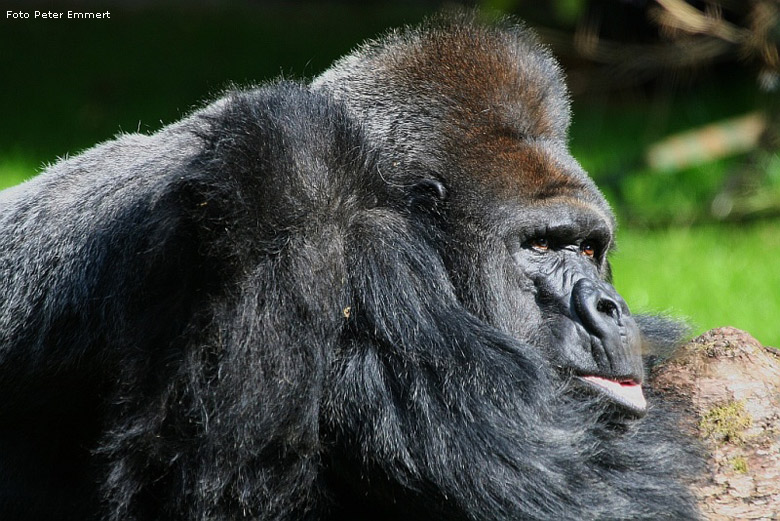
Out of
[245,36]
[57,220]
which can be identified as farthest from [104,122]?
[57,220]

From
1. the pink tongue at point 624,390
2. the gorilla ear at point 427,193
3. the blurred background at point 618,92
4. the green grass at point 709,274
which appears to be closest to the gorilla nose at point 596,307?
the pink tongue at point 624,390

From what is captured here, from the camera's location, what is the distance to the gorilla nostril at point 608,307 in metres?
4.25

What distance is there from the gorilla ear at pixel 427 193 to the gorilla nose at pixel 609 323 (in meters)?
0.68

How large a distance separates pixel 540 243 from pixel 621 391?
2.32 ft

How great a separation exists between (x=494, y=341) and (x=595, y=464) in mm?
593

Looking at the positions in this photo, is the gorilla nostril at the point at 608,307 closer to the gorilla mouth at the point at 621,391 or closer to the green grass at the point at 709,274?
the gorilla mouth at the point at 621,391

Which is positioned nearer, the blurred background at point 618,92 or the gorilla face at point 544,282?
the gorilla face at point 544,282

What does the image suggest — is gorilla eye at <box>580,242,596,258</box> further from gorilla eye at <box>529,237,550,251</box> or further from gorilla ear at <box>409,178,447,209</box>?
gorilla ear at <box>409,178,447,209</box>

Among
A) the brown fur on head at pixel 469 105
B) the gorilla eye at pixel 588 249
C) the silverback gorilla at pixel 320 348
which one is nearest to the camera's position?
the silverback gorilla at pixel 320 348

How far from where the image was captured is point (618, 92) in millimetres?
14891

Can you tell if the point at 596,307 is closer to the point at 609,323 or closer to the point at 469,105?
the point at 609,323

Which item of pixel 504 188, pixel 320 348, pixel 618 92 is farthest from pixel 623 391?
pixel 618 92

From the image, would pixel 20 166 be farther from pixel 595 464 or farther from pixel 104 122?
pixel 595 464

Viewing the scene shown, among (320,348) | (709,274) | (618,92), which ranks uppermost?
(320,348)
